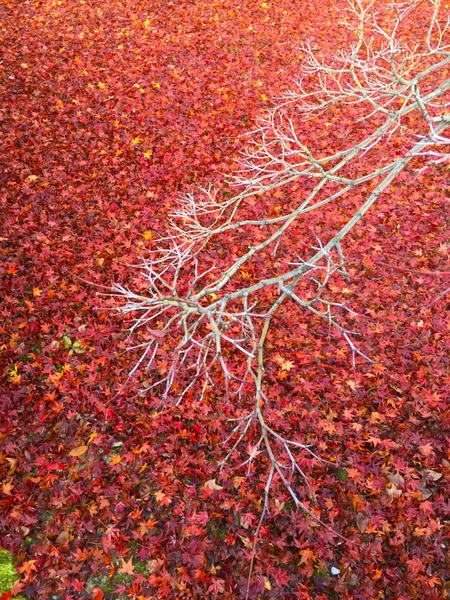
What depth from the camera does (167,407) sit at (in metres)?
4.14

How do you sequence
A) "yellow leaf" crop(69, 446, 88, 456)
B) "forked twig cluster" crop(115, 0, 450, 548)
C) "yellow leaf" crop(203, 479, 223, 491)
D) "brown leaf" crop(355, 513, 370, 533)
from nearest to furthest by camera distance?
"forked twig cluster" crop(115, 0, 450, 548), "brown leaf" crop(355, 513, 370, 533), "yellow leaf" crop(203, 479, 223, 491), "yellow leaf" crop(69, 446, 88, 456)

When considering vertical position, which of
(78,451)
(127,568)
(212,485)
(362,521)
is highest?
(78,451)

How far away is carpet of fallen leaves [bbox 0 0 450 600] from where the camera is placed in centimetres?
326

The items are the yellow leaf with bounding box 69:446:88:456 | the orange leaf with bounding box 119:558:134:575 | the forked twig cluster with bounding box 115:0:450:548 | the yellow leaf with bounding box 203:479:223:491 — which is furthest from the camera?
the yellow leaf with bounding box 69:446:88:456

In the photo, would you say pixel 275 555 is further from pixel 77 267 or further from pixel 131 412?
pixel 77 267

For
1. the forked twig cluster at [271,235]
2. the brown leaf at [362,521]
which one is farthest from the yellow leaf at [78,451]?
the brown leaf at [362,521]

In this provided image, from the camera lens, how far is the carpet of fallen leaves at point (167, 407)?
3.26 m

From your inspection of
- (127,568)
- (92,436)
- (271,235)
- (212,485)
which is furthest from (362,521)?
(271,235)

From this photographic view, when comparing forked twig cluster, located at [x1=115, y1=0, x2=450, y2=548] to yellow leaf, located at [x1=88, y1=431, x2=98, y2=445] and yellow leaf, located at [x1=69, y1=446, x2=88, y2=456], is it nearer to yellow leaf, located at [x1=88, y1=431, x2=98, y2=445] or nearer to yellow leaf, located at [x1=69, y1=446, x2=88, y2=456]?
yellow leaf, located at [x1=88, y1=431, x2=98, y2=445]

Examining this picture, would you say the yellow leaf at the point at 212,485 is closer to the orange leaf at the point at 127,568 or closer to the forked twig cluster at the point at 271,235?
the forked twig cluster at the point at 271,235

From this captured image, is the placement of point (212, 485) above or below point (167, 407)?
below

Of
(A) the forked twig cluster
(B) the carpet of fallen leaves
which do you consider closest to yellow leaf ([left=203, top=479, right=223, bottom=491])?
(B) the carpet of fallen leaves

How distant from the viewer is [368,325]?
192 inches

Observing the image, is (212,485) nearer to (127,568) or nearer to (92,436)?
(127,568)
